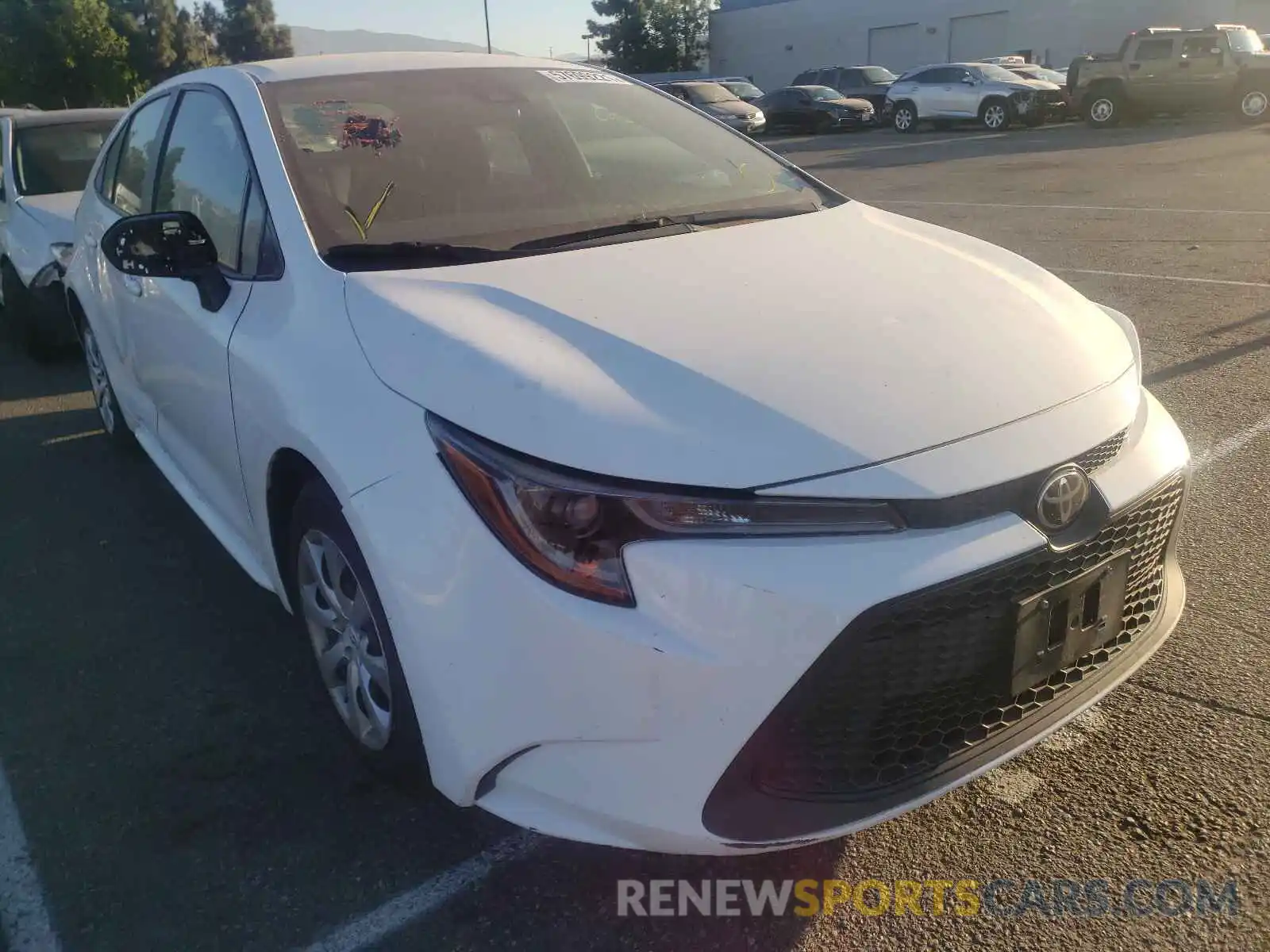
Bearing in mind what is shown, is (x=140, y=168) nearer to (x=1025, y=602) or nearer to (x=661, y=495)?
(x=661, y=495)

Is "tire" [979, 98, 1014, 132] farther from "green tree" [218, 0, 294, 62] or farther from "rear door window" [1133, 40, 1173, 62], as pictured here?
"green tree" [218, 0, 294, 62]

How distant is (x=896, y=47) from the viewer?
151ft

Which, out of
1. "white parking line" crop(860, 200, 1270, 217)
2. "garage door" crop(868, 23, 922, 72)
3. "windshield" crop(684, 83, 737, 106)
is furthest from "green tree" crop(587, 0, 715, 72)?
"white parking line" crop(860, 200, 1270, 217)

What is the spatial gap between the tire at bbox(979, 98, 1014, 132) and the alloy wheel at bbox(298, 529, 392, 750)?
23.8 metres

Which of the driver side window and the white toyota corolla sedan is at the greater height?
the driver side window

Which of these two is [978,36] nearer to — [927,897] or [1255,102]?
[1255,102]

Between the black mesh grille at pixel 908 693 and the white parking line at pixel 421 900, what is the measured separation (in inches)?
31.0

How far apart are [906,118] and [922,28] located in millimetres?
22508

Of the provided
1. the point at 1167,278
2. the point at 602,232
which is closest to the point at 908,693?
the point at 602,232

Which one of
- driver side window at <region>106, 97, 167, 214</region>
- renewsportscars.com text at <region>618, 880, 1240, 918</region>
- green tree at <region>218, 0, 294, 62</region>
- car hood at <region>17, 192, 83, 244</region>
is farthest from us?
green tree at <region>218, 0, 294, 62</region>

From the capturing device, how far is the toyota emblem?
1.95 meters

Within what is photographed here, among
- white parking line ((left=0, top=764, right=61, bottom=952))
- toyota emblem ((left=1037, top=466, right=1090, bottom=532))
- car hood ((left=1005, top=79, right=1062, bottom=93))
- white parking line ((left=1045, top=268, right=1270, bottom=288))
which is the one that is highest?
toyota emblem ((left=1037, top=466, right=1090, bottom=532))

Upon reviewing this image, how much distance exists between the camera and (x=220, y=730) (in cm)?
289

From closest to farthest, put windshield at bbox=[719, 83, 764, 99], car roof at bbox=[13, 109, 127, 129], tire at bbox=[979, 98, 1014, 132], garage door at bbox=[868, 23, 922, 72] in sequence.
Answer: car roof at bbox=[13, 109, 127, 129] → tire at bbox=[979, 98, 1014, 132] → windshield at bbox=[719, 83, 764, 99] → garage door at bbox=[868, 23, 922, 72]
